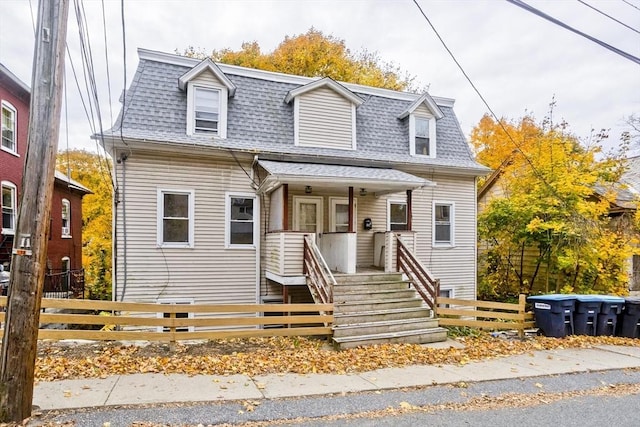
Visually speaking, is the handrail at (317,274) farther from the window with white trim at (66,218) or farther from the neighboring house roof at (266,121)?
the window with white trim at (66,218)

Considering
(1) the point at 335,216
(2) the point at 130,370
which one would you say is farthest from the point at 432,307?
(2) the point at 130,370

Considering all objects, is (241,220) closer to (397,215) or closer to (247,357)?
(247,357)

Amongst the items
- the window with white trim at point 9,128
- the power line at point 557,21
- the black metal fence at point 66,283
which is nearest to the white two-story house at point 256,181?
the power line at point 557,21

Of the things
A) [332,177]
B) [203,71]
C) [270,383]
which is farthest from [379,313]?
[203,71]

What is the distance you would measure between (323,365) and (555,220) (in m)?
10.9

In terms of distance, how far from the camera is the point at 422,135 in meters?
13.0

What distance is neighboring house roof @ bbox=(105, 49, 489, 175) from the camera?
1012 centimetres

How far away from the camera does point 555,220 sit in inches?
520

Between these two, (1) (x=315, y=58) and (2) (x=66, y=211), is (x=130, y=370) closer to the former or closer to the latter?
(2) (x=66, y=211)

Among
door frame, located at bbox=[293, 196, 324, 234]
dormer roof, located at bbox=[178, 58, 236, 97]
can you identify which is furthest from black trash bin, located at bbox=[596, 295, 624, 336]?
dormer roof, located at bbox=[178, 58, 236, 97]

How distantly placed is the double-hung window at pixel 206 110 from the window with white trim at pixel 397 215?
20.1 feet

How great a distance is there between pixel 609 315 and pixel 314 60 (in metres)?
19.3

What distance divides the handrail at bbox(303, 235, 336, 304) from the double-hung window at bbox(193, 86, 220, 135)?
4.22 meters

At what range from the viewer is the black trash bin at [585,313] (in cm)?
916
